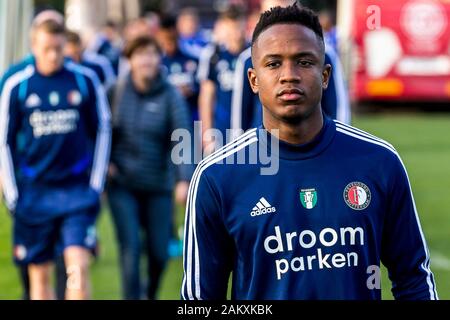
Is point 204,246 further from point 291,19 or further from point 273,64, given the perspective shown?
point 291,19

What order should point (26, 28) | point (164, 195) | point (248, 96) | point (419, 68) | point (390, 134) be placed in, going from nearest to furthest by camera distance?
point (248, 96)
point (164, 195)
point (26, 28)
point (390, 134)
point (419, 68)

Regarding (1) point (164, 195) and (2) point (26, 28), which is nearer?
(1) point (164, 195)

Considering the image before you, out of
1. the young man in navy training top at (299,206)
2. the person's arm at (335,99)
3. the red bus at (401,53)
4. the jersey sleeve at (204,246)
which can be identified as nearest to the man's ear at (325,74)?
the young man in navy training top at (299,206)

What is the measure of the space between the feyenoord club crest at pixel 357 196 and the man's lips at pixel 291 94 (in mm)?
360

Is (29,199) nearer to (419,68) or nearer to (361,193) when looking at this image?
(361,193)

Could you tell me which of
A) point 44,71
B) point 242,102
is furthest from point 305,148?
point 44,71

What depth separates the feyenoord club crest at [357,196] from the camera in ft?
14.9

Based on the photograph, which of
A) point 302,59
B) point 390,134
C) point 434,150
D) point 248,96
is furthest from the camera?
point 390,134

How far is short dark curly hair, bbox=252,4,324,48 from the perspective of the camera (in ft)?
15.3

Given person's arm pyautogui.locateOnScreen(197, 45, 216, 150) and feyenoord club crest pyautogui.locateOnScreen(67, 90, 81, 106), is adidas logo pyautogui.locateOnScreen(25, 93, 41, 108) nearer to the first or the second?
feyenoord club crest pyautogui.locateOnScreen(67, 90, 81, 106)

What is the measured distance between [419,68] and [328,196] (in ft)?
88.0

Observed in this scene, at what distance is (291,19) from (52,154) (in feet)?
15.8

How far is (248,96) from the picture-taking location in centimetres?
912
